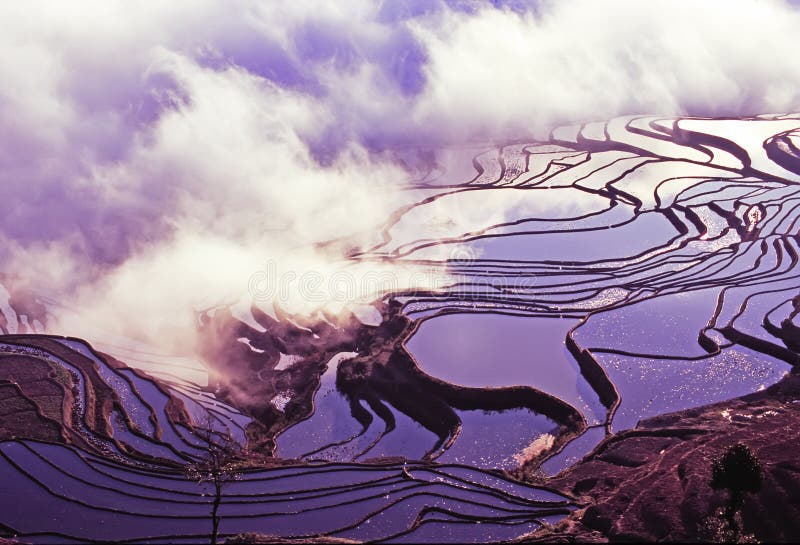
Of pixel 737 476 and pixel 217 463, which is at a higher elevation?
pixel 217 463

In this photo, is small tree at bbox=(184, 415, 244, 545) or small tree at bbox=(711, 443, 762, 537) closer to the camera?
small tree at bbox=(711, 443, 762, 537)

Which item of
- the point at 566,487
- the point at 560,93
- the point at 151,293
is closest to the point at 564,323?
the point at 566,487

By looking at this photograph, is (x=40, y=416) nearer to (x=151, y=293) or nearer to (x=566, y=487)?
(x=151, y=293)

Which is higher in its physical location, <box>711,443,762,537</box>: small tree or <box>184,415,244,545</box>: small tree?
<box>184,415,244,545</box>: small tree

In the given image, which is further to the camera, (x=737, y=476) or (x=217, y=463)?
(x=217, y=463)
